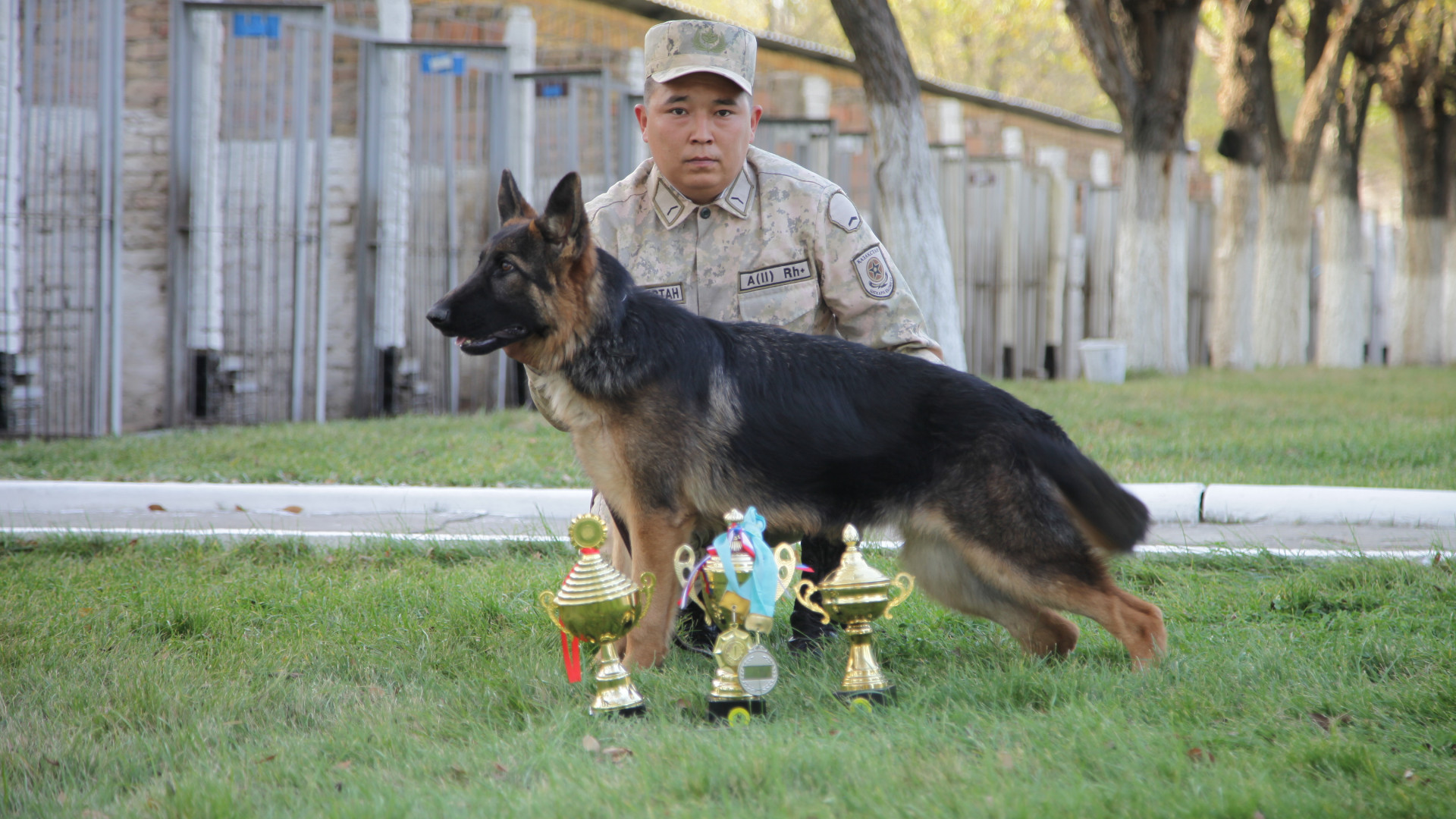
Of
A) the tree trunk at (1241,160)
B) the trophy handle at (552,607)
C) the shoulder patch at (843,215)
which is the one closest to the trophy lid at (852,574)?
the trophy handle at (552,607)

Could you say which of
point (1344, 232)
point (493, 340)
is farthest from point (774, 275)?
point (1344, 232)

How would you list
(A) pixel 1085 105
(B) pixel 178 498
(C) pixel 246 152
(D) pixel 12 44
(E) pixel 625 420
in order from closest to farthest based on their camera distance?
(E) pixel 625 420 < (B) pixel 178 498 < (D) pixel 12 44 < (C) pixel 246 152 < (A) pixel 1085 105

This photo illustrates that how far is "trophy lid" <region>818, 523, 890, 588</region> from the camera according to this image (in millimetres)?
2926

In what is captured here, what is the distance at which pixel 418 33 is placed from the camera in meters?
12.0

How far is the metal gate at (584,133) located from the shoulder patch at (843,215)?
26.2 ft

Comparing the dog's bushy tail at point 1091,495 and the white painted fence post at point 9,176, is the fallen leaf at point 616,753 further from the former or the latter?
the white painted fence post at point 9,176

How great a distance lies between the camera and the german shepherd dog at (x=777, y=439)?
10.4ft

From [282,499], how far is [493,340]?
12.2ft

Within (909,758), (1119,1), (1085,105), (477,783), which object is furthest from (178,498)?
(1085,105)

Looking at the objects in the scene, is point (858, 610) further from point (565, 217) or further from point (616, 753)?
point (565, 217)

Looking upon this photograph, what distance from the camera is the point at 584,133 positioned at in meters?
12.4

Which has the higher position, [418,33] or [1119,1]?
[1119,1]

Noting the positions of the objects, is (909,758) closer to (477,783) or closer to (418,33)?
(477,783)

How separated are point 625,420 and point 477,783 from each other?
1191 millimetres
